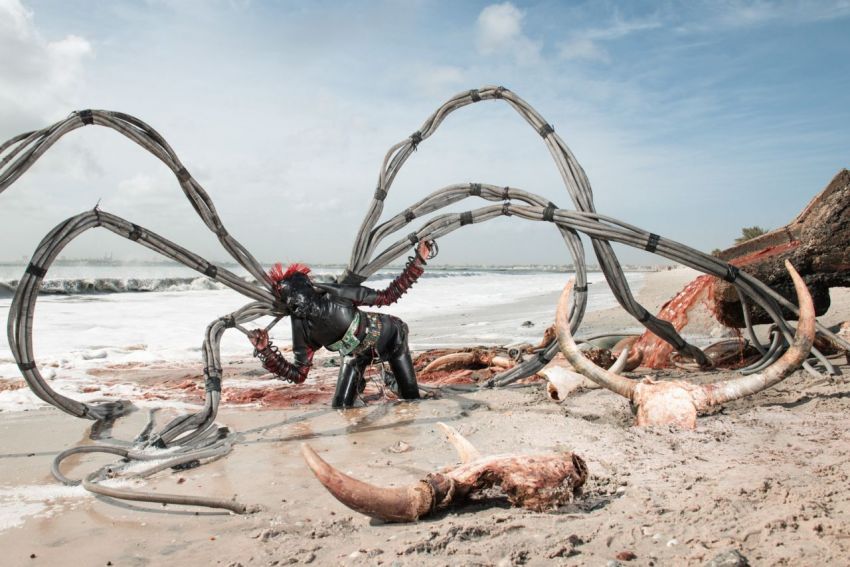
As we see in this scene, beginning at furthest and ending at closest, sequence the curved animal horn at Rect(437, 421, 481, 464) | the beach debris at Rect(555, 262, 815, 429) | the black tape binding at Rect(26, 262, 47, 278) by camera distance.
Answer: the black tape binding at Rect(26, 262, 47, 278), the beach debris at Rect(555, 262, 815, 429), the curved animal horn at Rect(437, 421, 481, 464)

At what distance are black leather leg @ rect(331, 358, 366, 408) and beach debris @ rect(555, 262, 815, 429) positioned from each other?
1.85 metres

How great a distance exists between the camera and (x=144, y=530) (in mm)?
2457

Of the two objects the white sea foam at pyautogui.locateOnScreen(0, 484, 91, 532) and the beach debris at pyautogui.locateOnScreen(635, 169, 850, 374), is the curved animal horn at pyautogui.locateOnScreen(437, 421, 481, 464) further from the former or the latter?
the beach debris at pyautogui.locateOnScreen(635, 169, 850, 374)

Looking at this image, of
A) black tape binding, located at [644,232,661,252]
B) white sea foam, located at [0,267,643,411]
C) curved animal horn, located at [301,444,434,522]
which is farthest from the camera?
white sea foam, located at [0,267,643,411]

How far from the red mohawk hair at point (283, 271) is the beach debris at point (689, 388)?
209 cm

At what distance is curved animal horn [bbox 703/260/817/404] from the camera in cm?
347

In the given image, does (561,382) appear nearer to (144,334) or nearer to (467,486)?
(467,486)

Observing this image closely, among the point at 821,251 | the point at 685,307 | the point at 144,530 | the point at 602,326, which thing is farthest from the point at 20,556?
the point at 602,326

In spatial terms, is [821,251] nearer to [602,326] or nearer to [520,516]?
[520,516]

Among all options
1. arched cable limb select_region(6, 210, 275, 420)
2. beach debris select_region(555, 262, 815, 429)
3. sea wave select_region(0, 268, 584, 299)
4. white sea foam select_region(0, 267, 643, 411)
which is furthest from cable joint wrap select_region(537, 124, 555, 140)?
sea wave select_region(0, 268, 584, 299)

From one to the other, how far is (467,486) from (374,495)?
1.20 ft

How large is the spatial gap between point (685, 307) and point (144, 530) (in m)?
6.57

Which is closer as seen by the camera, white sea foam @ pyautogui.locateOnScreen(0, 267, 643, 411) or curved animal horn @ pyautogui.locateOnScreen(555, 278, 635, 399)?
curved animal horn @ pyautogui.locateOnScreen(555, 278, 635, 399)

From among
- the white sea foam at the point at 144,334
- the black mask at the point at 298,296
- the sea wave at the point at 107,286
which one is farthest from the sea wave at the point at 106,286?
the black mask at the point at 298,296
